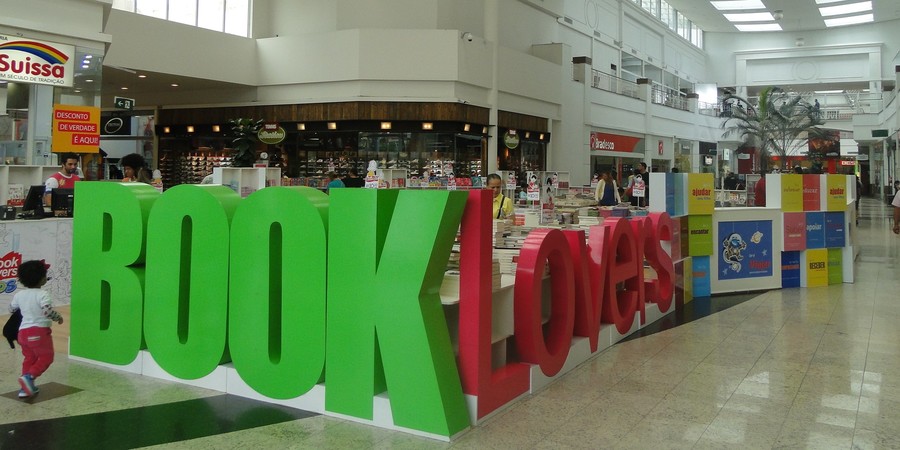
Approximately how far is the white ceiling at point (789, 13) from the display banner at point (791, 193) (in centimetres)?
2289

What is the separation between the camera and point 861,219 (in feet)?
72.6

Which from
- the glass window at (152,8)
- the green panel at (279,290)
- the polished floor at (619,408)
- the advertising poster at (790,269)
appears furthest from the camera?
the glass window at (152,8)

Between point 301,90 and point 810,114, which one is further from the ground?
point 810,114

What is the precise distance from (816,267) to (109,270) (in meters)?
8.57

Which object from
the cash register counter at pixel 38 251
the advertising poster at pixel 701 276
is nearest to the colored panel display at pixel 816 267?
the advertising poster at pixel 701 276

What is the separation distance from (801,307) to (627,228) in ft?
9.61

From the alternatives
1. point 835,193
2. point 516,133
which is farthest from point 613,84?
point 835,193

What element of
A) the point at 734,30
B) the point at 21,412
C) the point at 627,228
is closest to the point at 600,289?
the point at 627,228

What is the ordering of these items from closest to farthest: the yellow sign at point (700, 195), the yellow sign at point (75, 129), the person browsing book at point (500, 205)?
the person browsing book at point (500, 205) → the yellow sign at point (700, 195) → the yellow sign at point (75, 129)

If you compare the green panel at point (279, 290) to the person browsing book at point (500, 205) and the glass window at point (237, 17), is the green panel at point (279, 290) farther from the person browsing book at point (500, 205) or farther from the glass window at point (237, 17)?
the glass window at point (237, 17)

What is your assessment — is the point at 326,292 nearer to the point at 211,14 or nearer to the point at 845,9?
the point at 211,14

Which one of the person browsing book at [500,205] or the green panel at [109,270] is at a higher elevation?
the person browsing book at [500,205]

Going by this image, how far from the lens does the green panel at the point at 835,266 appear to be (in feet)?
31.6

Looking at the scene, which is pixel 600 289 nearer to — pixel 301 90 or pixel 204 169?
pixel 301 90
